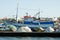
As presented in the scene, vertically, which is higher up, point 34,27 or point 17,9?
point 17,9

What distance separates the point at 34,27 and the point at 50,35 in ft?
40.3

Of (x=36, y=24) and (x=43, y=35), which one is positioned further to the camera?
(x=36, y=24)

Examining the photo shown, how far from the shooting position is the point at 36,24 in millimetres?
25844

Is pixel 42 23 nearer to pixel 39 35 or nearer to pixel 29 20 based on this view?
pixel 29 20

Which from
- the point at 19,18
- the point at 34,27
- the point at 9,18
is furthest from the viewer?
the point at 9,18

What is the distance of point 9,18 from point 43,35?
21.5 m

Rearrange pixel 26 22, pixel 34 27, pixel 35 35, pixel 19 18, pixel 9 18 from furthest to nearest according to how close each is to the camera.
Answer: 1. pixel 9 18
2. pixel 19 18
3. pixel 26 22
4. pixel 34 27
5. pixel 35 35

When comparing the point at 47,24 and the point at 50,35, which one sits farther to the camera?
the point at 47,24

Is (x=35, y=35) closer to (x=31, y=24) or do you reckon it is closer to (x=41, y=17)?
(x=31, y=24)

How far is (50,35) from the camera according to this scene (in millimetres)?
12305

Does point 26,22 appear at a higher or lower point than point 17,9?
lower

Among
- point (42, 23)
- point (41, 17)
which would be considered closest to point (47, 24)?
point (42, 23)

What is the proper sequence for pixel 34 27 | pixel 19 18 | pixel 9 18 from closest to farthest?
pixel 34 27
pixel 19 18
pixel 9 18

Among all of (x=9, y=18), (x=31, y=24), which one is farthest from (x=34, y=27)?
(x=9, y=18)
